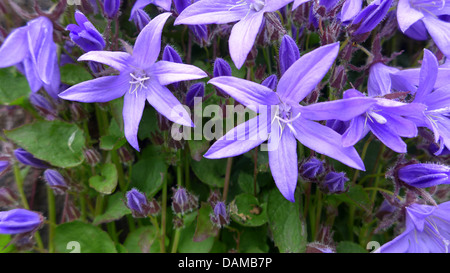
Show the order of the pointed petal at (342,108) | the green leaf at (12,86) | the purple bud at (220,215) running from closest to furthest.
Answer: the pointed petal at (342,108)
the purple bud at (220,215)
the green leaf at (12,86)

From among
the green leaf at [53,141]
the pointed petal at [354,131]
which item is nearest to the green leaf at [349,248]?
the pointed petal at [354,131]

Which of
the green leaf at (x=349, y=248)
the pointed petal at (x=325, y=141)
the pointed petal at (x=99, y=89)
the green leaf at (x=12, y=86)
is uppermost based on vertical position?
the pointed petal at (x=99, y=89)

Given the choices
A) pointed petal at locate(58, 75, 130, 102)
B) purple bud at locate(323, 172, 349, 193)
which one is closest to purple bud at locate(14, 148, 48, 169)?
pointed petal at locate(58, 75, 130, 102)

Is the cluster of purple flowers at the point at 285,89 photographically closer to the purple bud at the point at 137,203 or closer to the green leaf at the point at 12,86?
the purple bud at the point at 137,203

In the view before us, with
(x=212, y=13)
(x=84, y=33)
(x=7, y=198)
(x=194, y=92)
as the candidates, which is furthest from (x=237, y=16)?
(x=7, y=198)

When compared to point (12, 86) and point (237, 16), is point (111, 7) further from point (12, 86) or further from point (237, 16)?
point (12, 86)

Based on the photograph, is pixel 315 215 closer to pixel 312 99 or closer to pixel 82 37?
pixel 312 99

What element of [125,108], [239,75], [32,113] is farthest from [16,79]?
[239,75]
